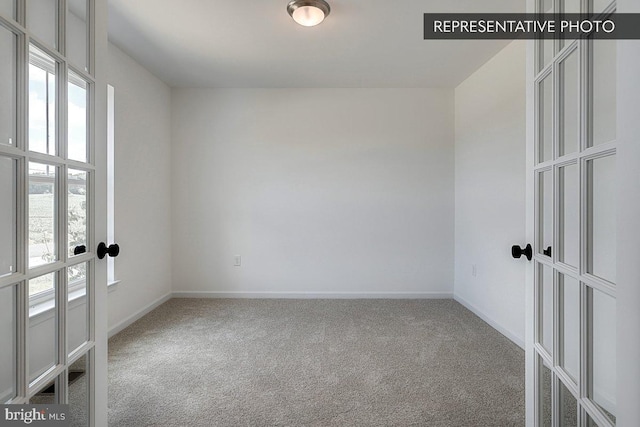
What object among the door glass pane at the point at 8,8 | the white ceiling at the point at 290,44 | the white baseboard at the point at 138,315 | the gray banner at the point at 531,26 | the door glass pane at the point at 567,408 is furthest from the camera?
the white baseboard at the point at 138,315

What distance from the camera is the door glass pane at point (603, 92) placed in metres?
0.75

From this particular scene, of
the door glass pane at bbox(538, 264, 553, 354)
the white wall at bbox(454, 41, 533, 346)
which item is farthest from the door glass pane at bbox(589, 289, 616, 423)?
the white wall at bbox(454, 41, 533, 346)

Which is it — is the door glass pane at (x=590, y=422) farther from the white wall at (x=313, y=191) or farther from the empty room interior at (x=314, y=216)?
the white wall at (x=313, y=191)

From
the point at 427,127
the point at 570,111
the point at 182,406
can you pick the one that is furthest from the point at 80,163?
the point at 427,127

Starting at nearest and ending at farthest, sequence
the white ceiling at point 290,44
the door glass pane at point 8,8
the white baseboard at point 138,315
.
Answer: the door glass pane at point 8,8 → the white ceiling at point 290,44 → the white baseboard at point 138,315

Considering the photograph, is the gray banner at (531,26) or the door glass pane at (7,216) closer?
the gray banner at (531,26)

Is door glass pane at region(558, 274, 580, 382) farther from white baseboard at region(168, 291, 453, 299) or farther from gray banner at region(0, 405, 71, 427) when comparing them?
white baseboard at region(168, 291, 453, 299)

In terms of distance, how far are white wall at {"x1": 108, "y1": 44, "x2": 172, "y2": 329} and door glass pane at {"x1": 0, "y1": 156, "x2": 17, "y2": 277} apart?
208cm

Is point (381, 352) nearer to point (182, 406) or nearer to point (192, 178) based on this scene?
point (182, 406)

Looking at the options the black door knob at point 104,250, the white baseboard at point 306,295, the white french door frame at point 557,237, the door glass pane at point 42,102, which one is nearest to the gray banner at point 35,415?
the black door knob at point 104,250

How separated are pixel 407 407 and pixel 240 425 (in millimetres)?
891

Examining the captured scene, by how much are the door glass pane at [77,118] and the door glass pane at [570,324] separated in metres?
1.66

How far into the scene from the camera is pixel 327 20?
7.61 feet

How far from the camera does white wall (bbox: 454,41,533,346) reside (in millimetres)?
2561
